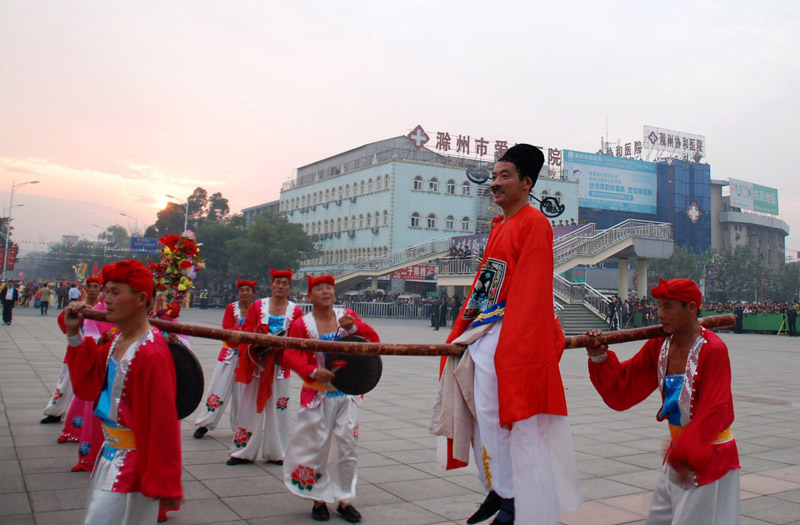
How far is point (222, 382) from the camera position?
295 inches

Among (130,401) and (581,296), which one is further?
(581,296)

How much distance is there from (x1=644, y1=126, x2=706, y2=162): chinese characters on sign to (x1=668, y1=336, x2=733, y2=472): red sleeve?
2657 inches

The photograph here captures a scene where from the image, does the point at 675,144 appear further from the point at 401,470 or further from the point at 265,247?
the point at 401,470

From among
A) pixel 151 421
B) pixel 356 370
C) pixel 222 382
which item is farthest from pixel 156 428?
pixel 222 382

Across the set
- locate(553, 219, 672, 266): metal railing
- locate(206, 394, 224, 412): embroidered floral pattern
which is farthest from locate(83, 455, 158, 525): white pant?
locate(553, 219, 672, 266): metal railing

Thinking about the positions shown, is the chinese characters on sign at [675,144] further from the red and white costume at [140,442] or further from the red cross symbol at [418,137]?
the red and white costume at [140,442]

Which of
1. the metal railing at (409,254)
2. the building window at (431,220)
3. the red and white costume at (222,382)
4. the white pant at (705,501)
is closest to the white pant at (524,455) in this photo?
the white pant at (705,501)

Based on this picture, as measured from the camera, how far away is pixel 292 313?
6762 millimetres

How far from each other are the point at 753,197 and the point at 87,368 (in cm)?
8436

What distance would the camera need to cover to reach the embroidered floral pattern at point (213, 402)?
23.7ft

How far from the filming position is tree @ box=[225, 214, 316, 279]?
49.2 m

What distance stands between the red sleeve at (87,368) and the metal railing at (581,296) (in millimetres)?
29072

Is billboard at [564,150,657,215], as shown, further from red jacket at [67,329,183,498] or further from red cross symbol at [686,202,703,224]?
red jacket at [67,329,183,498]

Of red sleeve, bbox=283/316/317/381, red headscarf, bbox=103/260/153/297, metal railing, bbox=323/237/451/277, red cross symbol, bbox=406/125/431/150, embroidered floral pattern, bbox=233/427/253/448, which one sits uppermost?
red cross symbol, bbox=406/125/431/150
